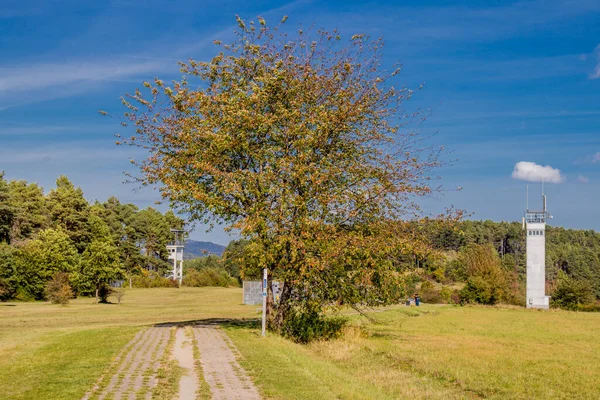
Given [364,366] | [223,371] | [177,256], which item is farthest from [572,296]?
[177,256]

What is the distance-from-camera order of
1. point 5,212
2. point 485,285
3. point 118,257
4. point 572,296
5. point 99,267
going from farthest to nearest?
point 5,212
point 485,285
point 572,296
point 118,257
point 99,267

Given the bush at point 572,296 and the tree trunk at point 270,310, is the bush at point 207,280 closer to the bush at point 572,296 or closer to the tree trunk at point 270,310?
the bush at point 572,296

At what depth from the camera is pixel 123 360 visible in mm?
15562

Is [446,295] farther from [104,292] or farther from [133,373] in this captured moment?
[133,373]

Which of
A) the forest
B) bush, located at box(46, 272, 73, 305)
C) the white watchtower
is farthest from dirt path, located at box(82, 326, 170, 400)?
the white watchtower

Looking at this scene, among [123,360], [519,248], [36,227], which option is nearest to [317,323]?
[123,360]

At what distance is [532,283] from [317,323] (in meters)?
51.6

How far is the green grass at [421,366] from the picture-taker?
556 inches

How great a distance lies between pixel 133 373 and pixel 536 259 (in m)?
66.1

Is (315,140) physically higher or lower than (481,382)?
higher

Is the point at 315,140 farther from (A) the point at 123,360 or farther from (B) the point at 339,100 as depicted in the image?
(A) the point at 123,360

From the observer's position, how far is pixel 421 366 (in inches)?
766

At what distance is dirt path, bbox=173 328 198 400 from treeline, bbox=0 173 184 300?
750 cm

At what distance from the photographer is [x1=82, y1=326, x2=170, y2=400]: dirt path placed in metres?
11.5
